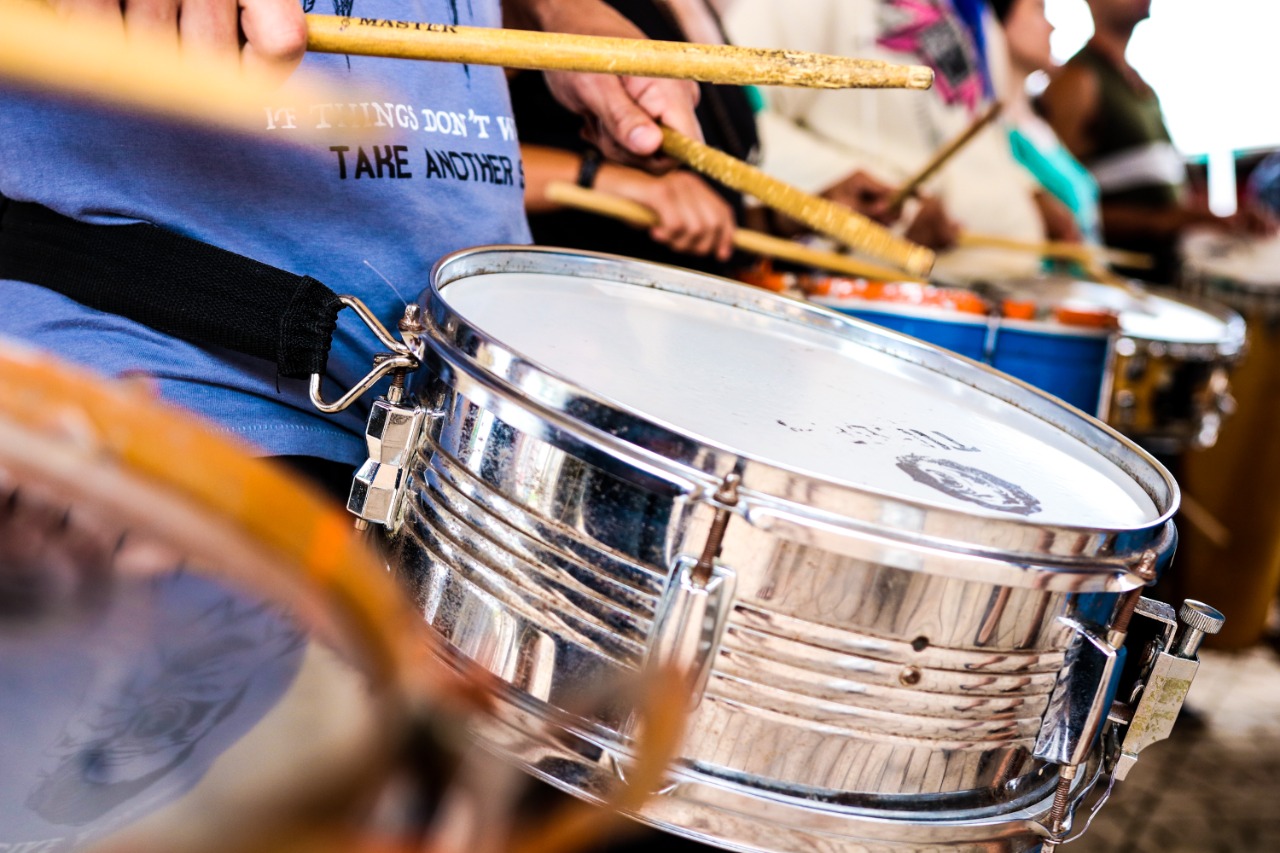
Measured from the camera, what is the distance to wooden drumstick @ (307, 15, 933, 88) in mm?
734

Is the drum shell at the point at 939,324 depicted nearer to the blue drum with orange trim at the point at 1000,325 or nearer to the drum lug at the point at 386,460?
the blue drum with orange trim at the point at 1000,325

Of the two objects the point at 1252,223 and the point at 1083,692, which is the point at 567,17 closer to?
the point at 1083,692

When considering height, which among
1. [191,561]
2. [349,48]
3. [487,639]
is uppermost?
[349,48]


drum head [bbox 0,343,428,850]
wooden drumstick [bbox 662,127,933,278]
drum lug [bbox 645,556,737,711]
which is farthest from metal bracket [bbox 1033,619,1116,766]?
wooden drumstick [bbox 662,127,933,278]

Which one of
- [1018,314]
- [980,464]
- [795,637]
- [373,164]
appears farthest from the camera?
[1018,314]

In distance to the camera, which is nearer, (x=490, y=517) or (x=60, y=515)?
(x=60, y=515)

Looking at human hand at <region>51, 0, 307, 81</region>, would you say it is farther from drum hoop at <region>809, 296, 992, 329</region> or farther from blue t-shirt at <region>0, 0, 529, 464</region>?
drum hoop at <region>809, 296, 992, 329</region>

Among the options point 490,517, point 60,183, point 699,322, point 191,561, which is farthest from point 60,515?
point 699,322

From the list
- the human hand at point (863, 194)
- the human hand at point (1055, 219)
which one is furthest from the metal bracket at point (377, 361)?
the human hand at point (1055, 219)

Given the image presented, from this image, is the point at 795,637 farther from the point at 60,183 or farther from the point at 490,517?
the point at 60,183

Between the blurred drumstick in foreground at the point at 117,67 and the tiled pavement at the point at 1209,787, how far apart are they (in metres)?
1.84

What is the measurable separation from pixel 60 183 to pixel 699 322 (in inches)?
23.9

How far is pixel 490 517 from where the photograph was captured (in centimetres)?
70

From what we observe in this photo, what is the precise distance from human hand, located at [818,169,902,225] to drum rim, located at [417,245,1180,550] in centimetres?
126
